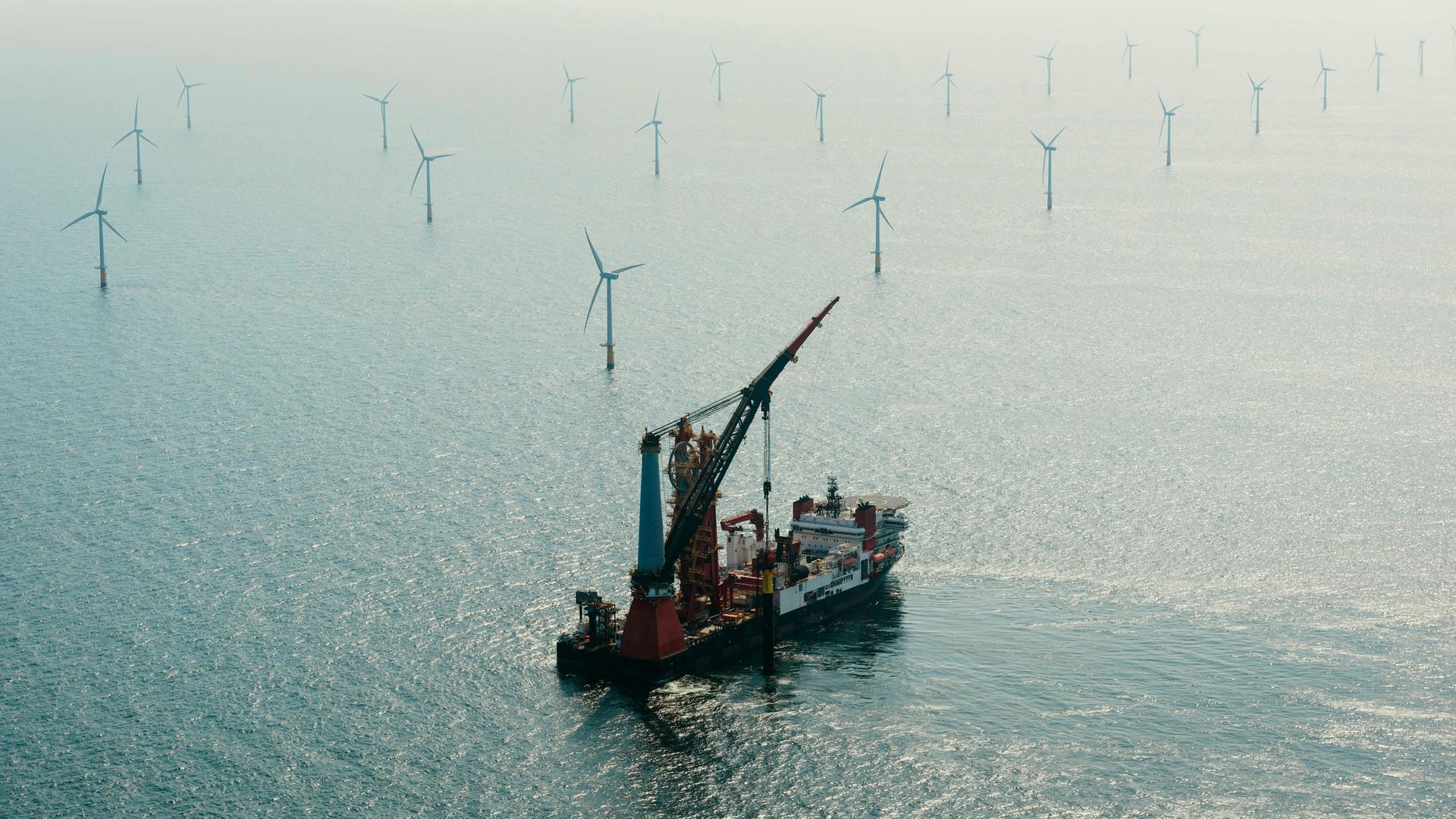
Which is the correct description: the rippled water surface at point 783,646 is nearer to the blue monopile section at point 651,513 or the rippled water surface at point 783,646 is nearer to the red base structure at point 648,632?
the red base structure at point 648,632

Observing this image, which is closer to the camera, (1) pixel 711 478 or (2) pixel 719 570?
(1) pixel 711 478

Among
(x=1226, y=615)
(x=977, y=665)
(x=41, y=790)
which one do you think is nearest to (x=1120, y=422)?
(x=1226, y=615)

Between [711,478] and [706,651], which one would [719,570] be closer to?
[711,478]

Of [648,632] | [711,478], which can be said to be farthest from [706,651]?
[711,478]

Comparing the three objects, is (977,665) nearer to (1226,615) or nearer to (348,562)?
(1226,615)

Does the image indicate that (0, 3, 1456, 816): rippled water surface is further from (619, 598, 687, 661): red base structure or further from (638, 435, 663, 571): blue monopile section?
(638, 435, 663, 571): blue monopile section

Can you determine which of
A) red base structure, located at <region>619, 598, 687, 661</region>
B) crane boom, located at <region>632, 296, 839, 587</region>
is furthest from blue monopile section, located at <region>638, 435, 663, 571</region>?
red base structure, located at <region>619, 598, 687, 661</region>
